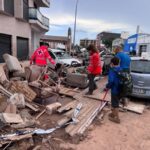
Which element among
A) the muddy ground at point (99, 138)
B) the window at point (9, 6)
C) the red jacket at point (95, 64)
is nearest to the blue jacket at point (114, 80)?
the muddy ground at point (99, 138)

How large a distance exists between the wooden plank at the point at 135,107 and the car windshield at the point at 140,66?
4.09ft

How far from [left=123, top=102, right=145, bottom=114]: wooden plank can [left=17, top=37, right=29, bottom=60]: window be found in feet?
52.0

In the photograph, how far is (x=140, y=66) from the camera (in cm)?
853

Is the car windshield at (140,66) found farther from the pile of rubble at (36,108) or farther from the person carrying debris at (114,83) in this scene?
the person carrying debris at (114,83)

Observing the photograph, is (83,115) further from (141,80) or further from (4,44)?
(4,44)

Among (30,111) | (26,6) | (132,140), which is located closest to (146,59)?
(132,140)

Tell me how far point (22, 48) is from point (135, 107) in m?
17.6

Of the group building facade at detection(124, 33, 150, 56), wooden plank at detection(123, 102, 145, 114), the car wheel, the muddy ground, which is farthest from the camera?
building facade at detection(124, 33, 150, 56)

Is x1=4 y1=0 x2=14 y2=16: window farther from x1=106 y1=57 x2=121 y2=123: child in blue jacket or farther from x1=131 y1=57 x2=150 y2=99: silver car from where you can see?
x1=106 y1=57 x2=121 y2=123: child in blue jacket

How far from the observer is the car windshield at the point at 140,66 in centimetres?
832

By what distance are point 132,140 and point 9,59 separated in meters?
5.76

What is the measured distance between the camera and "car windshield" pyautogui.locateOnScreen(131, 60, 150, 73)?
8319 millimetres

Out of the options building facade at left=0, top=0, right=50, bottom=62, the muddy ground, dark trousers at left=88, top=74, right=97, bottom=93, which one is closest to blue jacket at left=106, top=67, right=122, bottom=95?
the muddy ground

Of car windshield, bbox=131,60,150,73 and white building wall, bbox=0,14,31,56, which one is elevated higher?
white building wall, bbox=0,14,31,56
